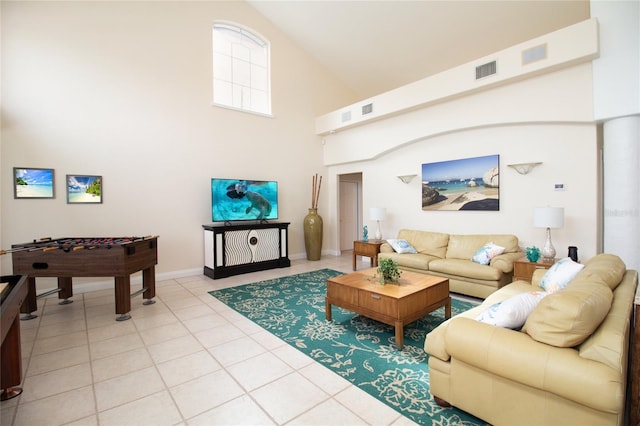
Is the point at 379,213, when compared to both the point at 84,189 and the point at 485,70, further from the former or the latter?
the point at 84,189

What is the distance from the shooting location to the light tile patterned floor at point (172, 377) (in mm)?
1978

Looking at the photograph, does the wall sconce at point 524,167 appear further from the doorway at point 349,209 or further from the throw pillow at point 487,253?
the doorway at point 349,209

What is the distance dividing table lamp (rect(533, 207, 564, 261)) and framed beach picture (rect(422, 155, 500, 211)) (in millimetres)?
914

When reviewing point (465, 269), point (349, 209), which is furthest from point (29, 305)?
point (349, 209)

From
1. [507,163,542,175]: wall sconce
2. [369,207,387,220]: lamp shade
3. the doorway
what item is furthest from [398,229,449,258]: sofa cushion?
the doorway

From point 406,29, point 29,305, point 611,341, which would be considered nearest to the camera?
point 611,341

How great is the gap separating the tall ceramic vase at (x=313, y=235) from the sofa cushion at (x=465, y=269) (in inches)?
117

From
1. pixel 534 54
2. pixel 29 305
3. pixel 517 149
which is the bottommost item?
pixel 29 305

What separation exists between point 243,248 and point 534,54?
5.56m

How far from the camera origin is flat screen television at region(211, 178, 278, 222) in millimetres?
5887

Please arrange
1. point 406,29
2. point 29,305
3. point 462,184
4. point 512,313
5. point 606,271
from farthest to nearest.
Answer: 1. point 406,29
2. point 462,184
3. point 29,305
4. point 606,271
5. point 512,313

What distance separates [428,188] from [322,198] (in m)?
2.98

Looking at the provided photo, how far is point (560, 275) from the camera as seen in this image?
2713 mm

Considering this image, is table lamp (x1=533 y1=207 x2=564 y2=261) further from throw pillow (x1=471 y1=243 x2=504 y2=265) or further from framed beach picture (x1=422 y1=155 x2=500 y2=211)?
framed beach picture (x1=422 y1=155 x2=500 y2=211)
